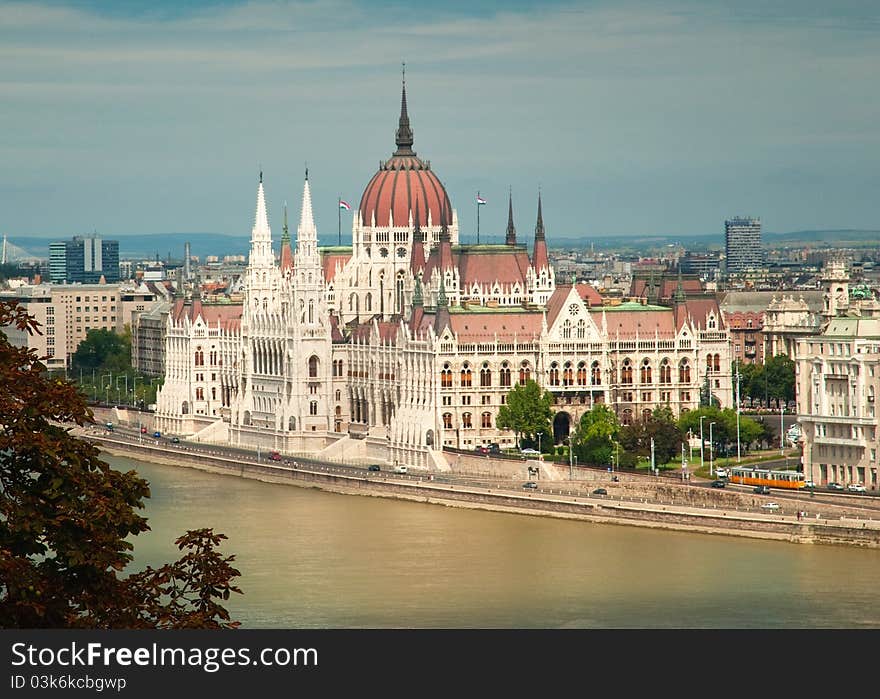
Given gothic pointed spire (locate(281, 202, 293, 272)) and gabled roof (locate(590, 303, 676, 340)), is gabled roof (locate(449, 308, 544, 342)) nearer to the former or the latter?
gabled roof (locate(590, 303, 676, 340))

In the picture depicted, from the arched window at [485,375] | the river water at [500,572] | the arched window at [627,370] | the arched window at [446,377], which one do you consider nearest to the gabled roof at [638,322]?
the arched window at [627,370]

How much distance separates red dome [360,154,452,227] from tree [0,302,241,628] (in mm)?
71887

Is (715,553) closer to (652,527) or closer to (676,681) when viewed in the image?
(652,527)

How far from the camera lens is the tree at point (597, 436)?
67.4 metres

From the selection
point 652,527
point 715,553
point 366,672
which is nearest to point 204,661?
point 366,672

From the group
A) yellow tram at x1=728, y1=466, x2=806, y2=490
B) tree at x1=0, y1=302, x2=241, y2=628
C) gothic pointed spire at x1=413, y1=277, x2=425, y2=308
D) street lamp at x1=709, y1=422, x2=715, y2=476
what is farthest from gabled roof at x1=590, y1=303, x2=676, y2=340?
tree at x1=0, y1=302, x2=241, y2=628

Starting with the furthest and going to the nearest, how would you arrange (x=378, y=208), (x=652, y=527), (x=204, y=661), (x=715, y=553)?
(x=378, y=208)
(x=652, y=527)
(x=715, y=553)
(x=204, y=661)

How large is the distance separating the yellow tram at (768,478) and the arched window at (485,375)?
572 inches

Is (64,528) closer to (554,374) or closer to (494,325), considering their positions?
(494,325)

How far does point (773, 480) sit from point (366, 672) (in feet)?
146

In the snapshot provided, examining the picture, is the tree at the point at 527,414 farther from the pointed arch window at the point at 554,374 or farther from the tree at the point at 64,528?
the tree at the point at 64,528

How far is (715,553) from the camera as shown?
50656mm

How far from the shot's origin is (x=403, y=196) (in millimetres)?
90750

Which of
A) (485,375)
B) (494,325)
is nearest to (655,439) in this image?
(485,375)
